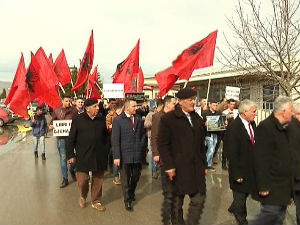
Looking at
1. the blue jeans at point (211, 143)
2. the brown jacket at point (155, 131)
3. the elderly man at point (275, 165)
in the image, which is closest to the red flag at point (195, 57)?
the blue jeans at point (211, 143)

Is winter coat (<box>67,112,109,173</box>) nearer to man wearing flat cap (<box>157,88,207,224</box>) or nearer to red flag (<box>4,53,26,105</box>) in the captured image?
man wearing flat cap (<box>157,88,207,224</box>)

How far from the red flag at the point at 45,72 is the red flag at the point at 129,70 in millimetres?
2852

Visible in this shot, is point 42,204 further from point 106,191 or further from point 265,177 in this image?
point 265,177

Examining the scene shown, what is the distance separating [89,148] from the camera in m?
5.35

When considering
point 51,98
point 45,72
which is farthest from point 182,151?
point 45,72

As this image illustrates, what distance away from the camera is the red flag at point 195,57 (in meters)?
8.16

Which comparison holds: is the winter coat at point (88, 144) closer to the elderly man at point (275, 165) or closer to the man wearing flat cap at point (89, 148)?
the man wearing flat cap at point (89, 148)

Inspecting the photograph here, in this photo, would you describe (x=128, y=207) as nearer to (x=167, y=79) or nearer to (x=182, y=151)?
(x=182, y=151)

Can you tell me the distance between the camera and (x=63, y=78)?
1268 cm

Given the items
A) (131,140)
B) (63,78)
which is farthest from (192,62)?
(63,78)

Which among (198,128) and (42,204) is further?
(42,204)

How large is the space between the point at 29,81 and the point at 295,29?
763 centimetres

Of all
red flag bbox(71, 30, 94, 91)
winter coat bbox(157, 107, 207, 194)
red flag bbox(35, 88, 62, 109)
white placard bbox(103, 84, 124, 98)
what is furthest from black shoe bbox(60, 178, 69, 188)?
red flag bbox(71, 30, 94, 91)

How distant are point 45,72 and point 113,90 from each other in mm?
A: 2479
